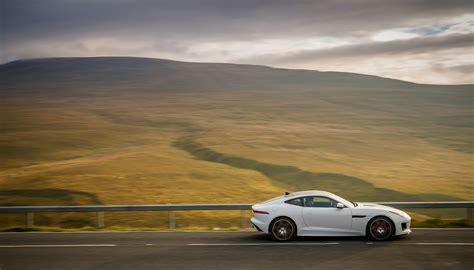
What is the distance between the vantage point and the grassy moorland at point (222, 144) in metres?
30.2

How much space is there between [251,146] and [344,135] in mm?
12427

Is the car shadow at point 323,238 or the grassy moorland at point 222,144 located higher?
the grassy moorland at point 222,144

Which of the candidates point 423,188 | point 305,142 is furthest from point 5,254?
point 305,142

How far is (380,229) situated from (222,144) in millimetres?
36349

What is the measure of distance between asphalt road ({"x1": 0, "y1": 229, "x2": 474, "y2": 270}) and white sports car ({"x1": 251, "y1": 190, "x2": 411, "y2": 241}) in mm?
277

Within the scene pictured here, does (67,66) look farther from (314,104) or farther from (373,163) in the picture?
(373,163)

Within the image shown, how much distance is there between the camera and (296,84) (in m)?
121

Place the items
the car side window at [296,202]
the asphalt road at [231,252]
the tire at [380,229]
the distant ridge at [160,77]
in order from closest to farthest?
the asphalt road at [231,252], the tire at [380,229], the car side window at [296,202], the distant ridge at [160,77]

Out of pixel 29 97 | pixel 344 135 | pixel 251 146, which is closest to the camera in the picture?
pixel 251 146

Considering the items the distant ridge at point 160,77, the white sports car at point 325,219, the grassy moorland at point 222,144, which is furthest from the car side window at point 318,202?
the distant ridge at point 160,77

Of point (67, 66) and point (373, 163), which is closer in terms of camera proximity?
point (373, 163)

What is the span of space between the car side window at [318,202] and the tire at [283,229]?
64 centimetres

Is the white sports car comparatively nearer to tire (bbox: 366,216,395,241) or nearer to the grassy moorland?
tire (bbox: 366,216,395,241)

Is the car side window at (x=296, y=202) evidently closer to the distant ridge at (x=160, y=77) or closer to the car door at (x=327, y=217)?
the car door at (x=327, y=217)
